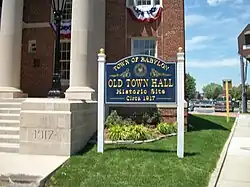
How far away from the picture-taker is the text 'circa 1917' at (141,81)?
8195 mm

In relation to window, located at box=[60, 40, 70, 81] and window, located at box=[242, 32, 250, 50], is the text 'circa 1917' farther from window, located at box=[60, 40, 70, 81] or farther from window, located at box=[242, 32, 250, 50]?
window, located at box=[242, 32, 250, 50]

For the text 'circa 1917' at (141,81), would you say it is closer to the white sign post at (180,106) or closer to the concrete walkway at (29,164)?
the white sign post at (180,106)

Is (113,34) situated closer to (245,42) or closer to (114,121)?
(114,121)

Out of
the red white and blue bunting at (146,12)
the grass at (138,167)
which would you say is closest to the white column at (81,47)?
the grass at (138,167)

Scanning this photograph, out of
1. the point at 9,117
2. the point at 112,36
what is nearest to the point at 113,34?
the point at 112,36

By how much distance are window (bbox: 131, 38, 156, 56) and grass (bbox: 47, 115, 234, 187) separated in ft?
19.9

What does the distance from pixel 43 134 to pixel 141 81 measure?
301 cm

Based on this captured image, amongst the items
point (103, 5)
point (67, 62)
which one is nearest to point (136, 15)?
point (103, 5)

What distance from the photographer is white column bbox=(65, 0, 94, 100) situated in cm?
1060

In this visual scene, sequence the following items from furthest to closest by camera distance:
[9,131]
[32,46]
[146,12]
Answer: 1. [32,46]
2. [146,12]
3. [9,131]

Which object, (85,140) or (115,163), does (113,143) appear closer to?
(85,140)

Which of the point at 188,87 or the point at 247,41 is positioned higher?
the point at 247,41

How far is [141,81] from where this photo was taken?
842 centimetres

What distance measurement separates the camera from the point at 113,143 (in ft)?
29.8
